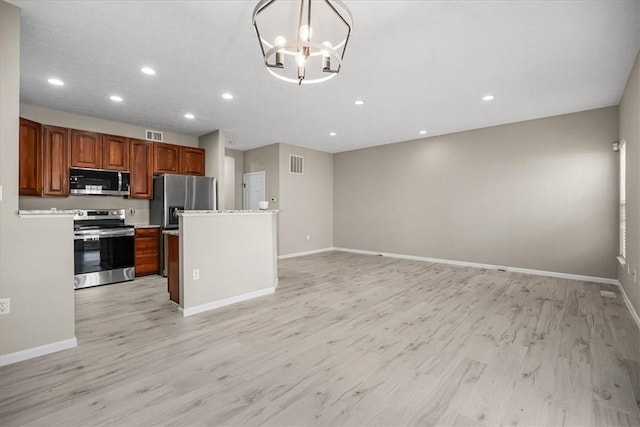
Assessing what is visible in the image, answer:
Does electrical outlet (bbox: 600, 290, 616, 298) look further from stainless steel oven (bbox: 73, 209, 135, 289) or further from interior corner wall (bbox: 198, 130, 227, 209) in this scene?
stainless steel oven (bbox: 73, 209, 135, 289)

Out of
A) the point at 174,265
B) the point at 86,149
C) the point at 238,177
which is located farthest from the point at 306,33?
the point at 238,177

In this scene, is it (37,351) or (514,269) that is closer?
(37,351)

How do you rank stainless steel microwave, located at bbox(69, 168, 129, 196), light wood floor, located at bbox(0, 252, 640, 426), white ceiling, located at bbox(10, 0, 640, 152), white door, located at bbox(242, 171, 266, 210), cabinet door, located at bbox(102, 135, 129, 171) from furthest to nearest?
white door, located at bbox(242, 171, 266, 210)
cabinet door, located at bbox(102, 135, 129, 171)
stainless steel microwave, located at bbox(69, 168, 129, 196)
white ceiling, located at bbox(10, 0, 640, 152)
light wood floor, located at bbox(0, 252, 640, 426)

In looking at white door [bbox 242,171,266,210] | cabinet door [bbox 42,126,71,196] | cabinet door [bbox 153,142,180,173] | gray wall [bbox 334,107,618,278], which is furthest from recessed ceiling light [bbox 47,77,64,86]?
gray wall [bbox 334,107,618,278]

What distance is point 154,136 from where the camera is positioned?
5543mm

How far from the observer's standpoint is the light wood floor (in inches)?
67.2

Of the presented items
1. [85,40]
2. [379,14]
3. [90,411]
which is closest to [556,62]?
[379,14]

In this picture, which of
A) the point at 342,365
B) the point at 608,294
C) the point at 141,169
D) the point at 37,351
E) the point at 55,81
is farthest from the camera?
the point at 141,169

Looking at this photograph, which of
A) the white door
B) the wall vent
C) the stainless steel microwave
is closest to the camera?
the stainless steel microwave

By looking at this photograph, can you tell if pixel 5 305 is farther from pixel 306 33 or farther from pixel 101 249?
pixel 306 33

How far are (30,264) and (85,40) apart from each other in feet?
6.65

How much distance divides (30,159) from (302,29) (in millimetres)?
4360

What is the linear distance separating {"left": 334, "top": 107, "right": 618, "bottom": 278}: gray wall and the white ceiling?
547mm

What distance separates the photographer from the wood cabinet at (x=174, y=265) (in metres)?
3.41
